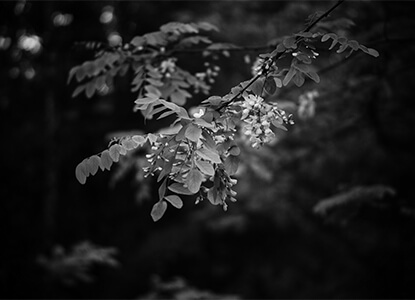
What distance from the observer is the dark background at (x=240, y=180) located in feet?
12.5

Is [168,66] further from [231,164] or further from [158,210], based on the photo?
[158,210]

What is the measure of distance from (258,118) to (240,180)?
4758 millimetres

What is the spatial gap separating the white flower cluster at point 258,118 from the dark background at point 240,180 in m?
2.06

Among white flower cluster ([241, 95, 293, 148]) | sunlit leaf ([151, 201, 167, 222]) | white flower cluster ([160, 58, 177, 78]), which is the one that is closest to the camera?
sunlit leaf ([151, 201, 167, 222])

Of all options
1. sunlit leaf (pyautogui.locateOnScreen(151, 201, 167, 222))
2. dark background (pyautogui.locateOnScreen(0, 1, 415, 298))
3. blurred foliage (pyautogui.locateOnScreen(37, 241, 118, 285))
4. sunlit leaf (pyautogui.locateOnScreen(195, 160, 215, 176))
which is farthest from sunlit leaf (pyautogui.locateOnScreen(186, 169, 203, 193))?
blurred foliage (pyautogui.locateOnScreen(37, 241, 118, 285))

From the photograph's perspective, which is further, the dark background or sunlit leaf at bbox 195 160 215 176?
the dark background

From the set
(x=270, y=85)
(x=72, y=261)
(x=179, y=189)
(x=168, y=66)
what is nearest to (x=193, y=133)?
(x=179, y=189)

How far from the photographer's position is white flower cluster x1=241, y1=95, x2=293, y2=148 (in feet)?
4.55

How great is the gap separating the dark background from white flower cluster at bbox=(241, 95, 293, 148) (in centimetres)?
206

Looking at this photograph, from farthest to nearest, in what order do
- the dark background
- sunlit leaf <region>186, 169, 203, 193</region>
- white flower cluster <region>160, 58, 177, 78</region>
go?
the dark background
white flower cluster <region>160, 58, 177, 78</region>
sunlit leaf <region>186, 169, 203, 193</region>

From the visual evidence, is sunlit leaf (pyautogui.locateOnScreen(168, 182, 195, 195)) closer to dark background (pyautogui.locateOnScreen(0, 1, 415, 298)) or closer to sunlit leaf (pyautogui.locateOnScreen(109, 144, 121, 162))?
sunlit leaf (pyautogui.locateOnScreen(109, 144, 121, 162))

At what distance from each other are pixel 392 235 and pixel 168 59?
362cm

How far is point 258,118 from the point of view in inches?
54.9

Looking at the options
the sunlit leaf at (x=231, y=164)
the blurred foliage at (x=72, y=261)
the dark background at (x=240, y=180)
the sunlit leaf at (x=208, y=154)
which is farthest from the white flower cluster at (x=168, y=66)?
the blurred foliage at (x=72, y=261)
